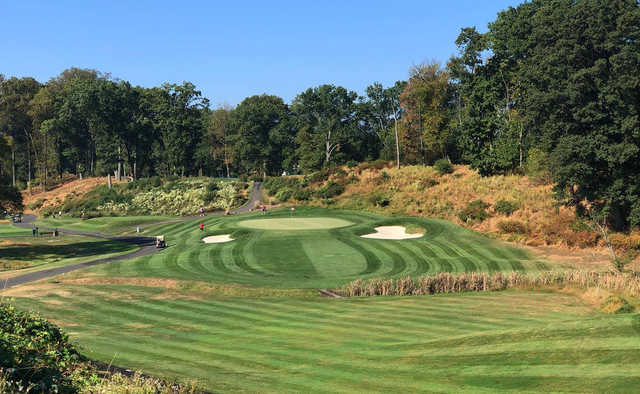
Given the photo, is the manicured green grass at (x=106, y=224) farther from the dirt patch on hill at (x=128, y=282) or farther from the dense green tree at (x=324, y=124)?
the dense green tree at (x=324, y=124)

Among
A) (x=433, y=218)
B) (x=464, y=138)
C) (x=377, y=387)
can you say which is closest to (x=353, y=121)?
(x=464, y=138)

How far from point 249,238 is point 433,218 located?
2372cm

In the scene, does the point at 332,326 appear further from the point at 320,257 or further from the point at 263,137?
the point at 263,137

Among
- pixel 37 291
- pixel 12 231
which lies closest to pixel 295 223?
pixel 37 291

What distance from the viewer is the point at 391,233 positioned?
5284 cm

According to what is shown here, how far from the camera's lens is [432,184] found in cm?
7231

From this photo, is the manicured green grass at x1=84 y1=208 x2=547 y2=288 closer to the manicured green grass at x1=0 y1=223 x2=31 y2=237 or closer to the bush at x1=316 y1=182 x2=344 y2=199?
the bush at x1=316 y1=182 x2=344 y2=199

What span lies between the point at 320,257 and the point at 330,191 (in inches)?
1558

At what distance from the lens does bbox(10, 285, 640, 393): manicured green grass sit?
13016 millimetres

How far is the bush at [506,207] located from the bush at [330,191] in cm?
3044

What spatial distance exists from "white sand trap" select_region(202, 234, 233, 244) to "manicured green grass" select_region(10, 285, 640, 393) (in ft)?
83.6

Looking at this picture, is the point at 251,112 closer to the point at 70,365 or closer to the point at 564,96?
the point at 564,96

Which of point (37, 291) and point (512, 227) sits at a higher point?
point (512, 227)

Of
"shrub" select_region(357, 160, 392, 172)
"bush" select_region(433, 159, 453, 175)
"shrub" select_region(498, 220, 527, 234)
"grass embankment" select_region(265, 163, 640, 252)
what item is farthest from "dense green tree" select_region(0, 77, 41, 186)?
"shrub" select_region(498, 220, 527, 234)
